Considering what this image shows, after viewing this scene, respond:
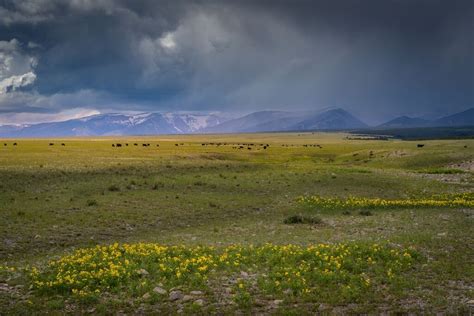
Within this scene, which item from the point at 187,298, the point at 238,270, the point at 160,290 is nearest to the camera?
the point at 187,298

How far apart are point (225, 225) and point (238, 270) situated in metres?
10.8

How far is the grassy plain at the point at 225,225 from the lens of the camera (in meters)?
12.7

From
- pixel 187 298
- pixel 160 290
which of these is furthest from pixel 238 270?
pixel 160 290

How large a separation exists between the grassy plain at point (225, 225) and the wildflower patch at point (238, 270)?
228 millimetres

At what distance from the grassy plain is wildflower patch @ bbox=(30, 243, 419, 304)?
0.23 m

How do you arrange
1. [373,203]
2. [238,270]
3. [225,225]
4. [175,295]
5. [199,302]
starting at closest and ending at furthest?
[199,302] < [175,295] < [238,270] < [225,225] < [373,203]

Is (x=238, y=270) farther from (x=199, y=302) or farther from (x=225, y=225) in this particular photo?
(x=225, y=225)

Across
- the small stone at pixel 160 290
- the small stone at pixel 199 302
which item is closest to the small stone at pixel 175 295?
the small stone at pixel 160 290

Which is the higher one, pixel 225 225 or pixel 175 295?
pixel 175 295

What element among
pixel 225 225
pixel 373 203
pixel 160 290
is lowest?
pixel 373 203

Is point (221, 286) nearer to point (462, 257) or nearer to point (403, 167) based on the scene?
point (462, 257)

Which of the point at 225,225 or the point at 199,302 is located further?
the point at 225,225

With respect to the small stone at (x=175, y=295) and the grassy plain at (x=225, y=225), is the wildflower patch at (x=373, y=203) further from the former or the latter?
the small stone at (x=175, y=295)

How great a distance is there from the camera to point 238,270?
15.4 m
